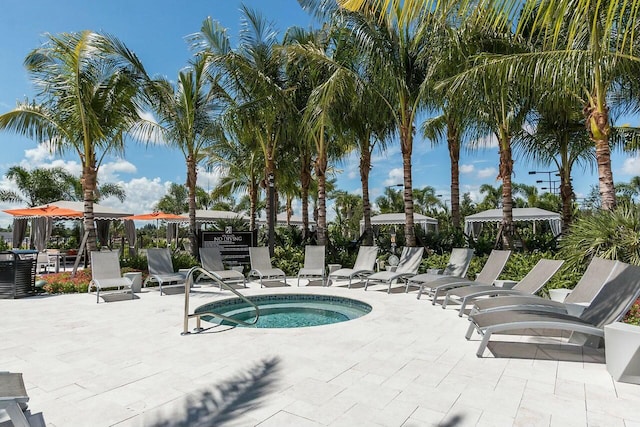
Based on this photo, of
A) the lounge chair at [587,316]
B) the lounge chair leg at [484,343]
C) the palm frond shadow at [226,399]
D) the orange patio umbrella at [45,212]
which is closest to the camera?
the palm frond shadow at [226,399]

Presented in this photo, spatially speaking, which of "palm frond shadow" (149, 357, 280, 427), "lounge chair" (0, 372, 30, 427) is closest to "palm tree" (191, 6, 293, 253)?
"palm frond shadow" (149, 357, 280, 427)

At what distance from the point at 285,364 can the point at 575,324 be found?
11.5 ft

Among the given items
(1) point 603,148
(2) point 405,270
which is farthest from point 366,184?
(1) point 603,148

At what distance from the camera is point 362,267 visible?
1126cm

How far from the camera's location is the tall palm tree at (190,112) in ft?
43.0

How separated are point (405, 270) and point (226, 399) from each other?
23.8 ft

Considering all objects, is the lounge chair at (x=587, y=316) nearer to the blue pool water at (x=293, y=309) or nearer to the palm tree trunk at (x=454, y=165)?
the blue pool water at (x=293, y=309)

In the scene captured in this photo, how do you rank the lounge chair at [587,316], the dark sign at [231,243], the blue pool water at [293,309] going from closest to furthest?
the lounge chair at [587,316] → the blue pool water at [293,309] → the dark sign at [231,243]

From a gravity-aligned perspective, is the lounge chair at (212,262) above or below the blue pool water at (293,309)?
above

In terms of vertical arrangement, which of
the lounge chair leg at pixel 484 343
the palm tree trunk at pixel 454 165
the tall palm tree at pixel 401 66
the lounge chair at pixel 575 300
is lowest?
the lounge chair leg at pixel 484 343

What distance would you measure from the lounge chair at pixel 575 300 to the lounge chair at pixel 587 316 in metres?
0.12

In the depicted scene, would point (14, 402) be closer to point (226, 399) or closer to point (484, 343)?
point (226, 399)

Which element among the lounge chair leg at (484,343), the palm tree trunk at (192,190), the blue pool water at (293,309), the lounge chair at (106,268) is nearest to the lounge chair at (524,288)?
the lounge chair leg at (484,343)

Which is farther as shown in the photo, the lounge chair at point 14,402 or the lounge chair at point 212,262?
the lounge chair at point 212,262
